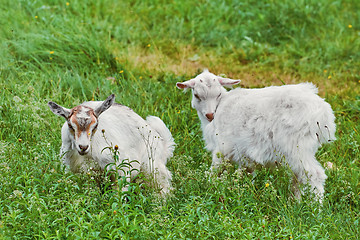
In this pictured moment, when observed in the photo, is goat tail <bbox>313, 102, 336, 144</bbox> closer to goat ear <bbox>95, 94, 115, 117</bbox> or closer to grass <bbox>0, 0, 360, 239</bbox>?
grass <bbox>0, 0, 360, 239</bbox>

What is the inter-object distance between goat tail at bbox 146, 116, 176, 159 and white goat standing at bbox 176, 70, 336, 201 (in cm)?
50

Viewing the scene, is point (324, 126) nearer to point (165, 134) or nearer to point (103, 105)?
point (165, 134)

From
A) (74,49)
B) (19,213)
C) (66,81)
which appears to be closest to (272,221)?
(19,213)

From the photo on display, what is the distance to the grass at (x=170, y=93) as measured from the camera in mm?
4367

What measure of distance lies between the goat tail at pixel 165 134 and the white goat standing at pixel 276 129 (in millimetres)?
495

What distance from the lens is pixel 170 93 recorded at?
24.3ft

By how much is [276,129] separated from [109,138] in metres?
1.70

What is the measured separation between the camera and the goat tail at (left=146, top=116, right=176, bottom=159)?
236 inches

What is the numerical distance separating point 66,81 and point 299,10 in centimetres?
501

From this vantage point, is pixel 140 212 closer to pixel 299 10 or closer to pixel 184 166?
pixel 184 166

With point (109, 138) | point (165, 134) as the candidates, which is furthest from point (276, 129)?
point (109, 138)

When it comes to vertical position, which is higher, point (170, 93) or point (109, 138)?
point (109, 138)

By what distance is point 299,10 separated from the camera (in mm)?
9953

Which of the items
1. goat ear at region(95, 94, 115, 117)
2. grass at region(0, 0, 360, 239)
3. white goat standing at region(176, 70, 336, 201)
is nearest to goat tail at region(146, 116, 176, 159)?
grass at region(0, 0, 360, 239)
